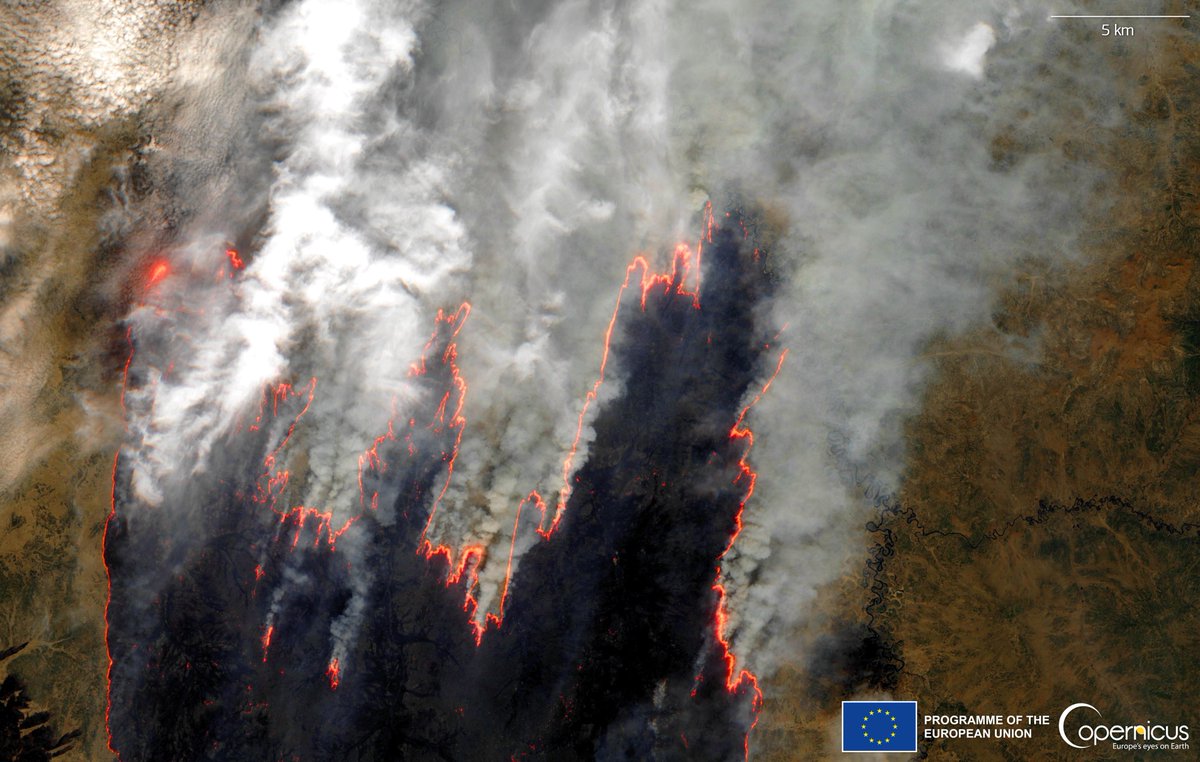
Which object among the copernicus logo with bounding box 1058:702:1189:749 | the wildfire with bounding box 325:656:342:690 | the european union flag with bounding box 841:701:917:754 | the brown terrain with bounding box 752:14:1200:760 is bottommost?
the wildfire with bounding box 325:656:342:690

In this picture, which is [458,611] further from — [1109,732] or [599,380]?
[1109,732]

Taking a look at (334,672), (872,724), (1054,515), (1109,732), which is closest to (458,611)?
(334,672)

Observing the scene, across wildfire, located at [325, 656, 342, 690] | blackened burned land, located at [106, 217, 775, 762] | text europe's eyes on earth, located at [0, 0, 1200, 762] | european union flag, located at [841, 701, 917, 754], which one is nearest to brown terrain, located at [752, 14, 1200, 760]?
text europe's eyes on earth, located at [0, 0, 1200, 762]

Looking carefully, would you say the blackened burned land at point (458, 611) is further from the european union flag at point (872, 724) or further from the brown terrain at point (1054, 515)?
the brown terrain at point (1054, 515)

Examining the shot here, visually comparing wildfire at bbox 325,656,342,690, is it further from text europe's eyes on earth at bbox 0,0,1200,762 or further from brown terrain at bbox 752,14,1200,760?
brown terrain at bbox 752,14,1200,760

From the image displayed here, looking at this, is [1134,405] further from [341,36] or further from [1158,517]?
[341,36]

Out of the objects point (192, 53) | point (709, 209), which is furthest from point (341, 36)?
point (709, 209)
